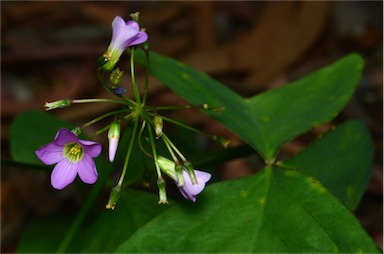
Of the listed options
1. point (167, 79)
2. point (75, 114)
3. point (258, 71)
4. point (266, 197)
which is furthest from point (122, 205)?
point (258, 71)

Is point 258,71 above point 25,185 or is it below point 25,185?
above

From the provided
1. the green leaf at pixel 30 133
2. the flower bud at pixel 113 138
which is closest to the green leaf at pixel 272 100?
the flower bud at pixel 113 138

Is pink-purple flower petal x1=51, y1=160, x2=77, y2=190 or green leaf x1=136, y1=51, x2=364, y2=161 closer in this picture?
pink-purple flower petal x1=51, y1=160, x2=77, y2=190

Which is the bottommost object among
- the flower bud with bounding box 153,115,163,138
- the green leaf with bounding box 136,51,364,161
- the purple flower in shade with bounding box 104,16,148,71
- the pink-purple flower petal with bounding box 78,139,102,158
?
the green leaf with bounding box 136,51,364,161

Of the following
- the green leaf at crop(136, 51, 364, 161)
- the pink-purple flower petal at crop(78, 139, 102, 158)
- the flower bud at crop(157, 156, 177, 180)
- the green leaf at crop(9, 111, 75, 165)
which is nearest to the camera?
the pink-purple flower petal at crop(78, 139, 102, 158)

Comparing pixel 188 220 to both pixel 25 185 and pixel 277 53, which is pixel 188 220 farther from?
pixel 277 53

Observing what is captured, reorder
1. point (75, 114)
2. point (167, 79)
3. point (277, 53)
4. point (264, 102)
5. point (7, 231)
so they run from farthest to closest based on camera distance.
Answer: point (277, 53) → point (75, 114) → point (7, 231) → point (264, 102) → point (167, 79)

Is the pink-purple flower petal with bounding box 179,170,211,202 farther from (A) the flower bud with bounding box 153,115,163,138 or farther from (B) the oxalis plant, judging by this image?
(A) the flower bud with bounding box 153,115,163,138

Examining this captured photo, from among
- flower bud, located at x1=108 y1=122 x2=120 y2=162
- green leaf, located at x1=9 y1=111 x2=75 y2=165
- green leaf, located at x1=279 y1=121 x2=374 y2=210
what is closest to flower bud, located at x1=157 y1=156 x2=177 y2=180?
flower bud, located at x1=108 y1=122 x2=120 y2=162

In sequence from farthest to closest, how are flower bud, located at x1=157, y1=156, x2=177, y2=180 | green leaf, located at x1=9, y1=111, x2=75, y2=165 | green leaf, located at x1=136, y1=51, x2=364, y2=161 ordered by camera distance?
1. green leaf, located at x1=9, y1=111, x2=75, y2=165
2. green leaf, located at x1=136, y1=51, x2=364, y2=161
3. flower bud, located at x1=157, y1=156, x2=177, y2=180
